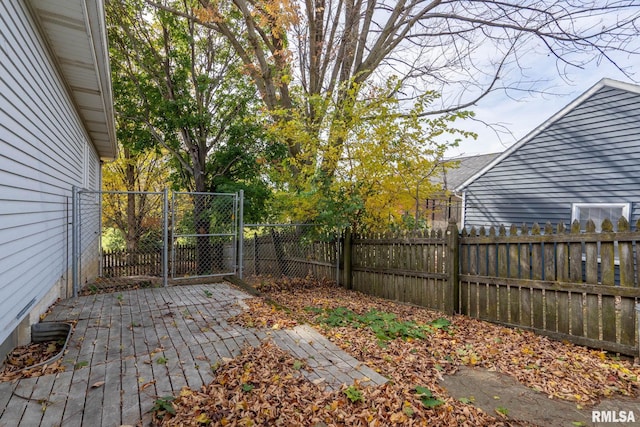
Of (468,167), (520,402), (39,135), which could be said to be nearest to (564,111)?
(520,402)

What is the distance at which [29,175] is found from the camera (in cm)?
340

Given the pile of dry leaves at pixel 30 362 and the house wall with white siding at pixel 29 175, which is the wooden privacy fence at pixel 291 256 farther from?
the pile of dry leaves at pixel 30 362

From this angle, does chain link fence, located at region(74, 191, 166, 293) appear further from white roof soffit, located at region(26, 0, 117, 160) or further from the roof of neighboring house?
the roof of neighboring house

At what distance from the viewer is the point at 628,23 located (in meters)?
7.23

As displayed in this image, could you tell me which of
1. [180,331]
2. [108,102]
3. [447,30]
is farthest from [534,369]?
[447,30]

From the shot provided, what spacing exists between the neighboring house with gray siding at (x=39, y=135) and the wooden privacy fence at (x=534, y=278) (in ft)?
17.0

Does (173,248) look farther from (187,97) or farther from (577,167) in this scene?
(577,167)

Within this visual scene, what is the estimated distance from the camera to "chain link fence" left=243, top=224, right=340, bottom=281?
7.88 meters

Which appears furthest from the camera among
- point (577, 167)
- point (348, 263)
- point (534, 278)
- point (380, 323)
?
point (577, 167)

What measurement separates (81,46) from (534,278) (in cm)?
622

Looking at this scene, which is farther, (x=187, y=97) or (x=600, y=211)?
(x=187, y=97)

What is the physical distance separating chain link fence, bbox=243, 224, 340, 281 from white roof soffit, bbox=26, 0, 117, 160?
3795 millimetres

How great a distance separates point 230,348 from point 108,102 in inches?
191

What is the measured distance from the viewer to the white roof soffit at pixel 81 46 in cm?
340
